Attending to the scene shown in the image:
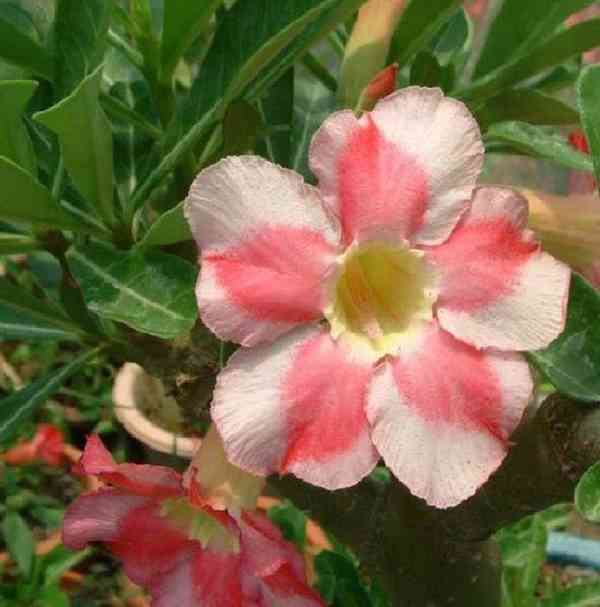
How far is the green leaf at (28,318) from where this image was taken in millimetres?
772

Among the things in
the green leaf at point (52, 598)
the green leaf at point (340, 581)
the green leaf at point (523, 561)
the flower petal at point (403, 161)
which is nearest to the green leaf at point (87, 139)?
the flower petal at point (403, 161)

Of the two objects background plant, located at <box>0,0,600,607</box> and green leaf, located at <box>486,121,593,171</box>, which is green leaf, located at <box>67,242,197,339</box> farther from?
green leaf, located at <box>486,121,593,171</box>

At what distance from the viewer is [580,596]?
1.20 meters

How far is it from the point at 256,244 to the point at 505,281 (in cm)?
12

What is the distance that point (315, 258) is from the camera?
1.86ft

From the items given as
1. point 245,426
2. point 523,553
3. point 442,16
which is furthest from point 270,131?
point 523,553

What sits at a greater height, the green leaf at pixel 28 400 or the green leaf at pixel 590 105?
the green leaf at pixel 590 105

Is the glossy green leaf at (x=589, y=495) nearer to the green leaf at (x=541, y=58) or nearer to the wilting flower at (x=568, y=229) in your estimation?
the wilting flower at (x=568, y=229)

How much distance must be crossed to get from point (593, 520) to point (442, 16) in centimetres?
29

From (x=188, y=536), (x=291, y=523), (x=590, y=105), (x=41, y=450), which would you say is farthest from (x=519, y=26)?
(x=41, y=450)

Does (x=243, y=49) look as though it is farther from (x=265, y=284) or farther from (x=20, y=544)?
(x=20, y=544)

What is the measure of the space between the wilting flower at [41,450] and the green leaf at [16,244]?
4.18 feet

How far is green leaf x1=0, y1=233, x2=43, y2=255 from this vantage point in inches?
26.4

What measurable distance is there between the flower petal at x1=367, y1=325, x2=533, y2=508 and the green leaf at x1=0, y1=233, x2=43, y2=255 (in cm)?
24
